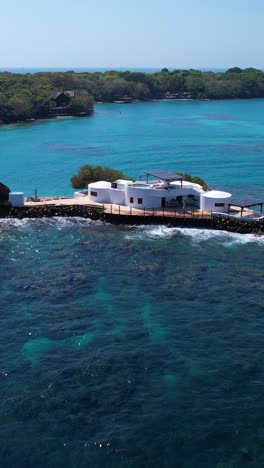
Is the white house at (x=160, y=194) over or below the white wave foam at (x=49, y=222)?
over

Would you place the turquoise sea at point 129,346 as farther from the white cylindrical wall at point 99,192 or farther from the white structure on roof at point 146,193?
the white cylindrical wall at point 99,192

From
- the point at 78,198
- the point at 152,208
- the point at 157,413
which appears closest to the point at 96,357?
the point at 157,413

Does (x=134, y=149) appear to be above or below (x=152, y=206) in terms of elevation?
above

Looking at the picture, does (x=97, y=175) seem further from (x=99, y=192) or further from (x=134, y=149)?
(x=134, y=149)

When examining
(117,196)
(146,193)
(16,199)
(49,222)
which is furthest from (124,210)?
(16,199)

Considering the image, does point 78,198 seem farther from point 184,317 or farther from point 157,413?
point 157,413

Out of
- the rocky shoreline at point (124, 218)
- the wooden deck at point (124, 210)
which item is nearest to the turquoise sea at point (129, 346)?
the rocky shoreline at point (124, 218)
